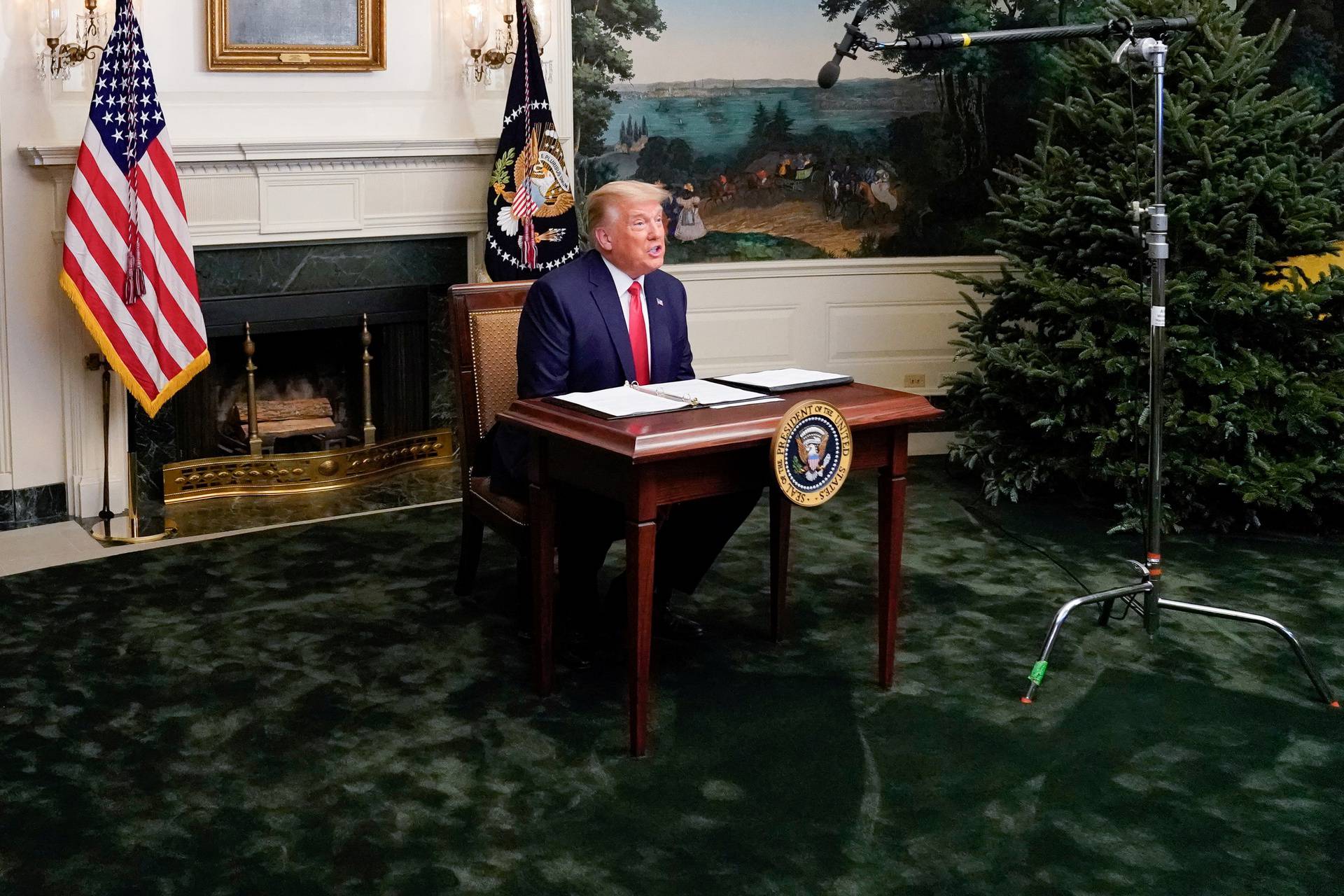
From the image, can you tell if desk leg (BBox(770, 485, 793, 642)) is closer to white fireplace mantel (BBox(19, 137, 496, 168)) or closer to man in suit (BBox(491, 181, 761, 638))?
man in suit (BBox(491, 181, 761, 638))

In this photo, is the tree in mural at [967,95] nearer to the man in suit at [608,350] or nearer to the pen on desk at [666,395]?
the man in suit at [608,350]

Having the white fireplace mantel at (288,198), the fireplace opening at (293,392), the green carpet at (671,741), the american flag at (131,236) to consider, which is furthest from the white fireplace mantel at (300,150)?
the green carpet at (671,741)

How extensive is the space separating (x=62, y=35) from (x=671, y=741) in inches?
147

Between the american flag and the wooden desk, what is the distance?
230cm

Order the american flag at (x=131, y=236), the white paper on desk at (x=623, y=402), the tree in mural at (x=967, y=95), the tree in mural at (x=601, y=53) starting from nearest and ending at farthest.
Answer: the white paper on desk at (x=623, y=402), the american flag at (x=131, y=236), the tree in mural at (x=601, y=53), the tree in mural at (x=967, y=95)

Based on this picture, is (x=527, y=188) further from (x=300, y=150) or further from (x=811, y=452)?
(x=811, y=452)

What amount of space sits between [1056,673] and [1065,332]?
2.11 metres

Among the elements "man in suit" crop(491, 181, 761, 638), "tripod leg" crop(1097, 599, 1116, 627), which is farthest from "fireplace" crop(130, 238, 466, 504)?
"tripod leg" crop(1097, 599, 1116, 627)

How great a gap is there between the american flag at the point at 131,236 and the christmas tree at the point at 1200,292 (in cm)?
332

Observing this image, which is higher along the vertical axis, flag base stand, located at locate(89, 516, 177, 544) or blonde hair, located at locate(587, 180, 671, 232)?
blonde hair, located at locate(587, 180, 671, 232)

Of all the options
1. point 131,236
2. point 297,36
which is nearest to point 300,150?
point 297,36

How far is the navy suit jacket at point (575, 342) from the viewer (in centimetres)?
421

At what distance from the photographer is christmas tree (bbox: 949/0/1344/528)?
5.62 metres

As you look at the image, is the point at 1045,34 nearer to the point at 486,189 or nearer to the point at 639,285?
the point at 639,285
